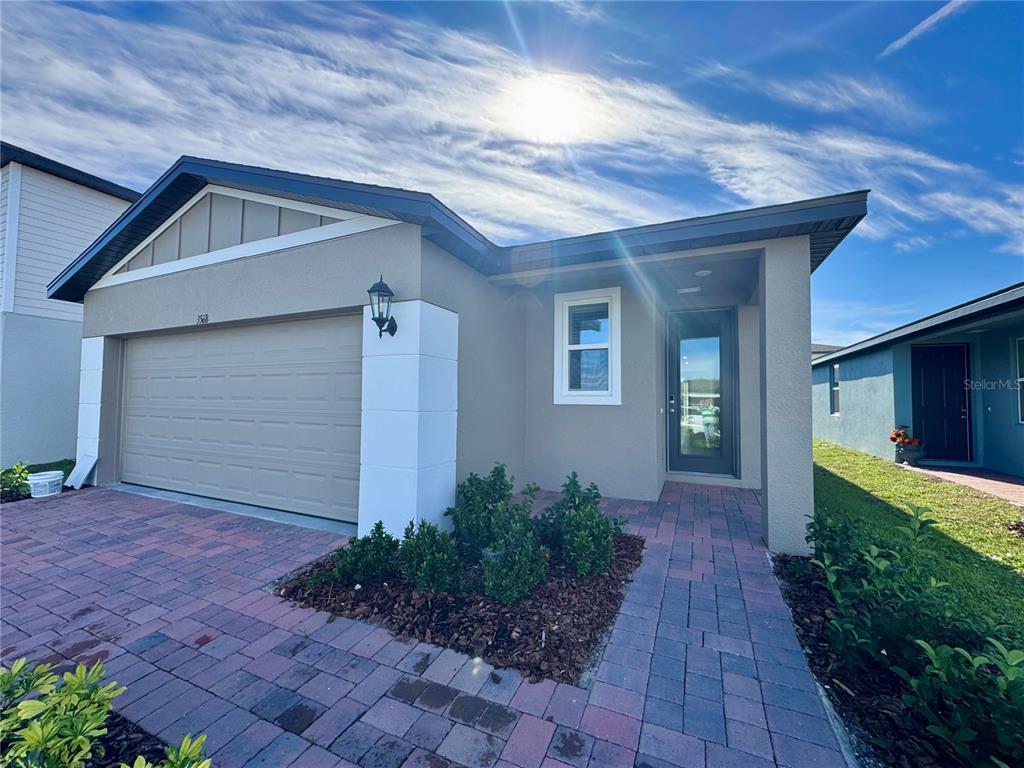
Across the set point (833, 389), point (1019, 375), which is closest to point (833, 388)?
point (833, 389)

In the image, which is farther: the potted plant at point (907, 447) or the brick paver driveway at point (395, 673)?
the potted plant at point (907, 447)

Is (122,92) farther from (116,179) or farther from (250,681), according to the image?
(250,681)

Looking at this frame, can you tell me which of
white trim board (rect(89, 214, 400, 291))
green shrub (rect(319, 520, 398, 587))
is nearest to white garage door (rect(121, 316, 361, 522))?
white trim board (rect(89, 214, 400, 291))

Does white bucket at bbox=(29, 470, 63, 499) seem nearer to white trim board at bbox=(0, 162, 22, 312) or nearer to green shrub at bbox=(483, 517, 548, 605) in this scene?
white trim board at bbox=(0, 162, 22, 312)

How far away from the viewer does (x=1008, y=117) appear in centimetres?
611

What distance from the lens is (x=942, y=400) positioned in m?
8.85

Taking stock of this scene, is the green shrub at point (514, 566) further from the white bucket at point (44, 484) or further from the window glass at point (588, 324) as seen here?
the white bucket at point (44, 484)

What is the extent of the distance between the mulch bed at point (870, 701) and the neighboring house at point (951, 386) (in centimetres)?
651

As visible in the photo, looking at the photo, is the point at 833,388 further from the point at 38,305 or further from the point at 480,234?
the point at 38,305

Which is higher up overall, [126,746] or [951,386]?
[951,386]

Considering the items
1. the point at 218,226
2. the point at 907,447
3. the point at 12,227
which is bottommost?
the point at 907,447

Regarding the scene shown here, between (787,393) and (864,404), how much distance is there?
921cm

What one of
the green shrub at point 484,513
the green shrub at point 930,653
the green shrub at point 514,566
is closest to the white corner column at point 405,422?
the green shrub at point 484,513

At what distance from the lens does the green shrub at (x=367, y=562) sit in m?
3.18
